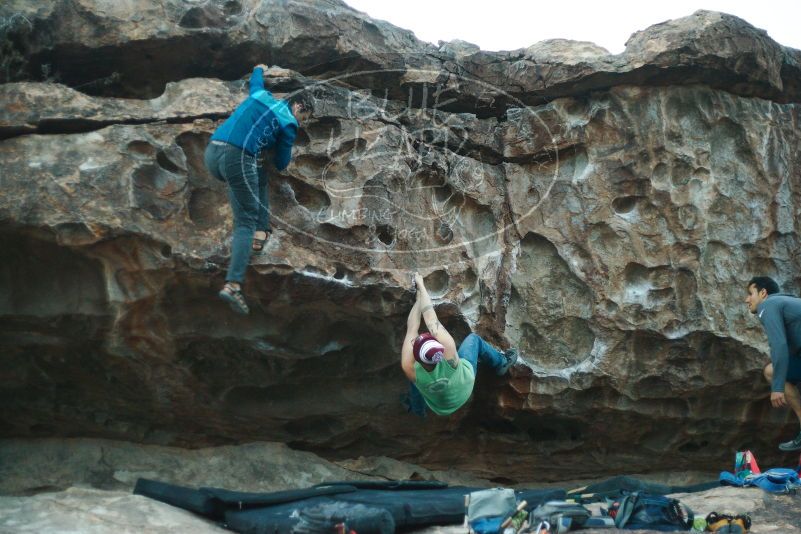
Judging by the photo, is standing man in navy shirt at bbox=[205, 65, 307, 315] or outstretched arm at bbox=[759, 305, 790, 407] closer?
standing man in navy shirt at bbox=[205, 65, 307, 315]

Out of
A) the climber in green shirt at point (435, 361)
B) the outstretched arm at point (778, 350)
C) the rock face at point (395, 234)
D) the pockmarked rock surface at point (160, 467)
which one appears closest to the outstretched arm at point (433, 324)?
the climber in green shirt at point (435, 361)

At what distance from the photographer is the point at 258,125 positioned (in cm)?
683

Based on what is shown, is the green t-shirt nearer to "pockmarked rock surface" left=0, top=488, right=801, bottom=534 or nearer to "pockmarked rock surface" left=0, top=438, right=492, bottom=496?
"pockmarked rock surface" left=0, top=488, right=801, bottom=534

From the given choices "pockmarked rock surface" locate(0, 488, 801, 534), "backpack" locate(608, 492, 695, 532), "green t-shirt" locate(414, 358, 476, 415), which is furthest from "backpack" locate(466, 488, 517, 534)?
"green t-shirt" locate(414, 358, 476, 415)

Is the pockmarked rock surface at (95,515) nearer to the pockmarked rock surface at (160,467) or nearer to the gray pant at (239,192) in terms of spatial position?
the pockmarked rock surface at (160,467)

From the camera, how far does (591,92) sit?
8422 millimetres

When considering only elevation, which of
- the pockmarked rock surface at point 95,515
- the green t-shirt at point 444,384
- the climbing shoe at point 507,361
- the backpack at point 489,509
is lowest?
the pockmarked rock surface at point 95,515

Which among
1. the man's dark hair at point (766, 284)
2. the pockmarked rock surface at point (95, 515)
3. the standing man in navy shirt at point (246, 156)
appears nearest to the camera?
the pockmarked rock surface at point (95, 515)

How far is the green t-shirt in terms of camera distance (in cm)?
692

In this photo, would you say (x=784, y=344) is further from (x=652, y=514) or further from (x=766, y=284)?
(x=652, y=514)

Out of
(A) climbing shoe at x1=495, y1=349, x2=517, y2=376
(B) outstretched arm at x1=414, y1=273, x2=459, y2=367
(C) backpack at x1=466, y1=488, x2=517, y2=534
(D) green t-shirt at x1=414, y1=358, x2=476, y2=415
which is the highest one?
(B) outstretched arm at x1=414, y1=273, x2=459, y2=367

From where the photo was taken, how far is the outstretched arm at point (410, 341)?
7.09 metres

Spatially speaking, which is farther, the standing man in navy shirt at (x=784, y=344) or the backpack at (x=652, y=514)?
the standing man in navy shirt at (x=784, y=344)

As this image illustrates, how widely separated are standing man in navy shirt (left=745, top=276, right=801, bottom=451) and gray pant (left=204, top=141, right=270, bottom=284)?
12.5ft
